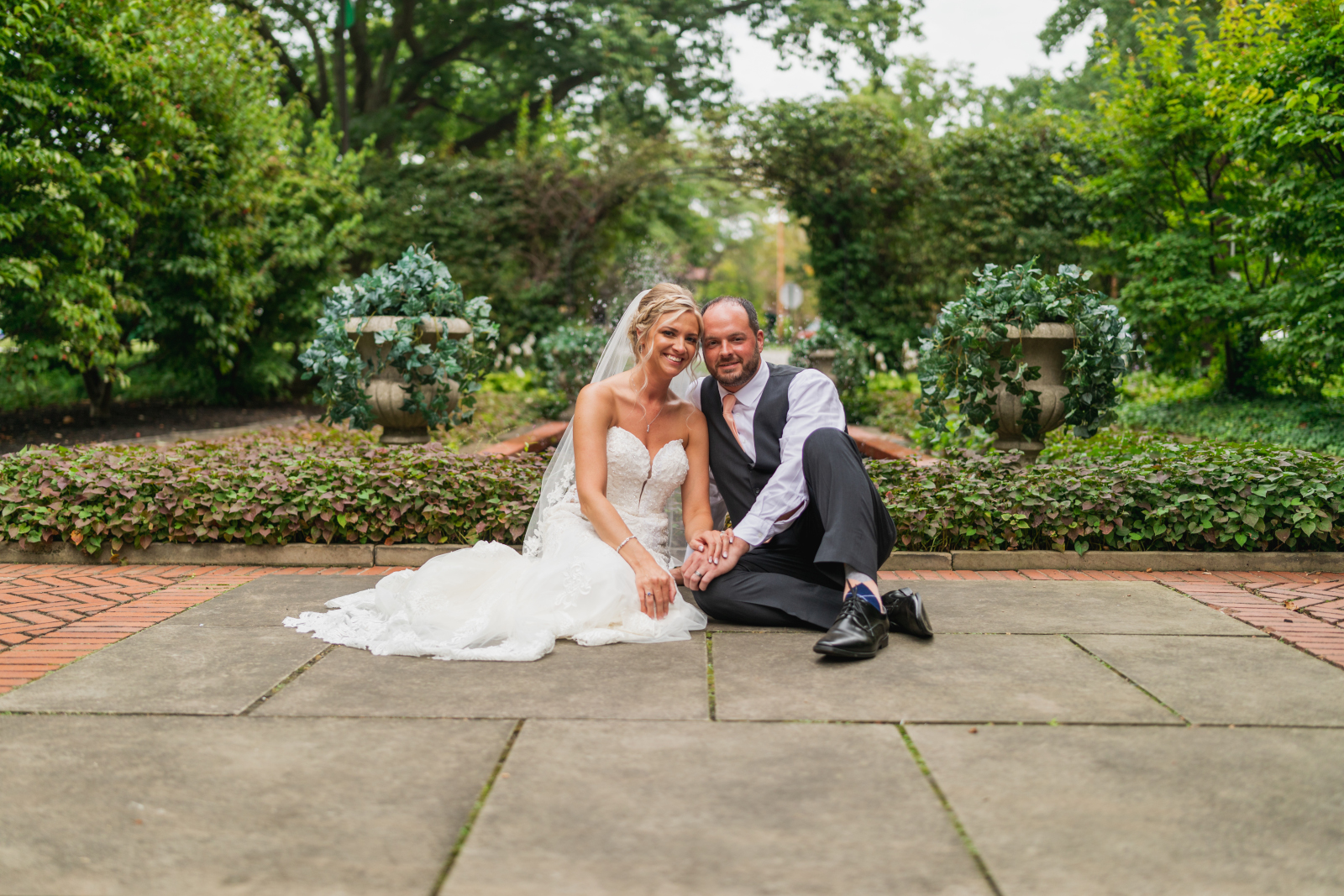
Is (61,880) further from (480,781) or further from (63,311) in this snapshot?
(63,311)

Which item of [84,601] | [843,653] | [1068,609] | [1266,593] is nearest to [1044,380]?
[1266,593]

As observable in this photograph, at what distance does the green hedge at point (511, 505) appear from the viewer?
5.20 metres

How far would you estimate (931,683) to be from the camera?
3.31 m

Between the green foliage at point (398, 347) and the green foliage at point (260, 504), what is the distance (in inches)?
57.8

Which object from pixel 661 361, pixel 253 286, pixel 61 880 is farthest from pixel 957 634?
pixel 253 286

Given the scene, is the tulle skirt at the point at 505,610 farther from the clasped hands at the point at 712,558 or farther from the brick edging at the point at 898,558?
the brick edging at the point at 898,558

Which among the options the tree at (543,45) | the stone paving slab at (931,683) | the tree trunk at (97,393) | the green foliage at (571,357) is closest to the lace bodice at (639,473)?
the stone paving slab at (931,683)

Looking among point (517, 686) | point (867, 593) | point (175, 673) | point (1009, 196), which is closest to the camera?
point (517, 686)

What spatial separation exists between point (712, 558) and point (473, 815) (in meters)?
1.83

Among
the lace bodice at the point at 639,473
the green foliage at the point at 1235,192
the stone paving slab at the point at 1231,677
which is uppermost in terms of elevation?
the green foliage at the point at 1235,192

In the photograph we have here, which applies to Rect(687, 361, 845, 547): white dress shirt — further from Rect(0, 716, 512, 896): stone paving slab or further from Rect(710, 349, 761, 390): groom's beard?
Rect(0, 716, 512, 896): stone paving slab

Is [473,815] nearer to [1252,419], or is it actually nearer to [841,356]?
[1252,419]

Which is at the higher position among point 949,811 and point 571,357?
point 571,357

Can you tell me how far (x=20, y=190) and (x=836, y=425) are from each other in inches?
361
